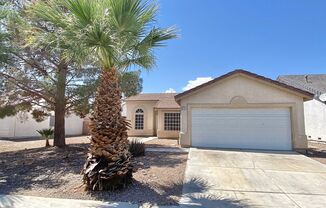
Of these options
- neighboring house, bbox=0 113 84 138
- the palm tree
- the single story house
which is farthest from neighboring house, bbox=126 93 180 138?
the palm tree

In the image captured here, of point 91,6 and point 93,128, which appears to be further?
point 93,128

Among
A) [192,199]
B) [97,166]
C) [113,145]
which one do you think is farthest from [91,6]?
[192,199]

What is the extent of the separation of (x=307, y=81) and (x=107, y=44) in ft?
Answer: 87.4

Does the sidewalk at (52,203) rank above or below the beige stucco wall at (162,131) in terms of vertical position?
below

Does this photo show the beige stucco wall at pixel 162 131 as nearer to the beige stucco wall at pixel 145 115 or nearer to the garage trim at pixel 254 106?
the beige stucco wall at pixel 145 115

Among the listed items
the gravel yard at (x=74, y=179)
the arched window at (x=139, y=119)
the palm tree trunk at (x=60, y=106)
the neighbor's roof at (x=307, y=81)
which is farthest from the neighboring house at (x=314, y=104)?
the palm tree trunk at (x=60, y=106)

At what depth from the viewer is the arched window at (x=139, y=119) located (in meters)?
26.5

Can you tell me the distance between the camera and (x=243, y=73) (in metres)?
15.7

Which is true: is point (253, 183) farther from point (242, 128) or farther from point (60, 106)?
point (60, 106)

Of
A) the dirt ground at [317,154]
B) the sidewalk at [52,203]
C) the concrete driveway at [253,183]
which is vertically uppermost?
the dirt ground at [317,154]

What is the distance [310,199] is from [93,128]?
5.91m

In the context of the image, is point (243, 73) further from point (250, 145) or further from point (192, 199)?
point (192, 199)

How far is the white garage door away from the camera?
595 inches

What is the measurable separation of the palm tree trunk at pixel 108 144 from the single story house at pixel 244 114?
31.0 feet
